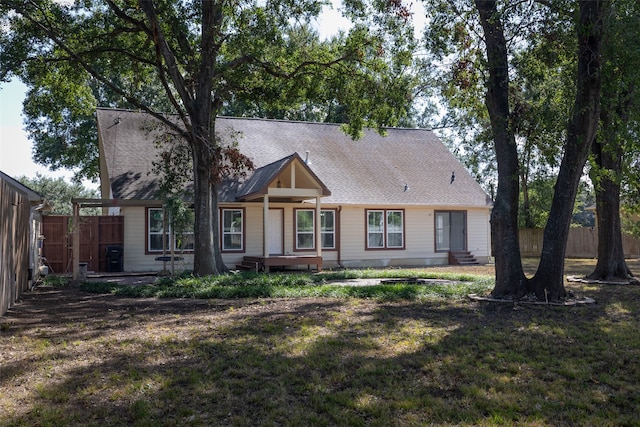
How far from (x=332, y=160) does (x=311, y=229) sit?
382 cm

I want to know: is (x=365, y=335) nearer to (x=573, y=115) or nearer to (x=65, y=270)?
(x=573, y=115)

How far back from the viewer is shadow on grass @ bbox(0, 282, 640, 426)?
485 cm

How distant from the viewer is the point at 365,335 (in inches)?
313

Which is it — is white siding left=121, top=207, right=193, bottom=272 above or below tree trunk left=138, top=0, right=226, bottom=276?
below

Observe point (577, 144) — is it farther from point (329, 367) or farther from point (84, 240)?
point (84, 240)

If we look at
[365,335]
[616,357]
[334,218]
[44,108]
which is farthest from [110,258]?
[616,357]

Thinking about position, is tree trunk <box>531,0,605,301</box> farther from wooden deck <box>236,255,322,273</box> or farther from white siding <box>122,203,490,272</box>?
white siding <box>122,203,490,272</box>

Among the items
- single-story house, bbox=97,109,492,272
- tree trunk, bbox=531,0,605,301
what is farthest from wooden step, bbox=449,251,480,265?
tree trunk, bbox=531,0,605,301

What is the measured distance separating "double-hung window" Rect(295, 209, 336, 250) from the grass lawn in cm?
1148

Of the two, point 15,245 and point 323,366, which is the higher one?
point 15,245

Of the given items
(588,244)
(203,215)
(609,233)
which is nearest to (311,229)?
(203,215)

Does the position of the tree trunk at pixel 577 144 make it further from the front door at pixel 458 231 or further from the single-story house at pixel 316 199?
the front door at pixel 458 231

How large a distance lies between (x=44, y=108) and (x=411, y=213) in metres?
14.5

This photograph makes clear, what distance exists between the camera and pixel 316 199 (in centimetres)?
2047
